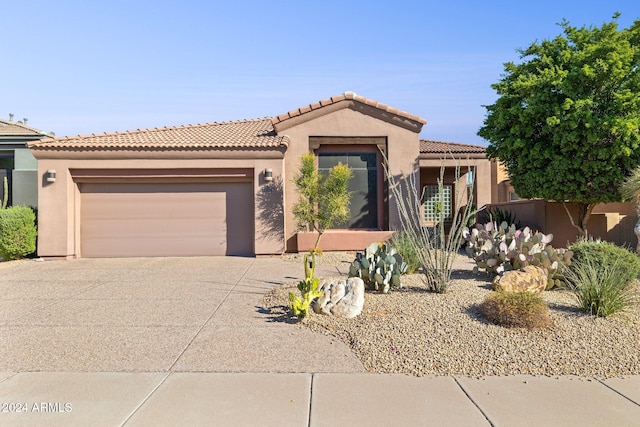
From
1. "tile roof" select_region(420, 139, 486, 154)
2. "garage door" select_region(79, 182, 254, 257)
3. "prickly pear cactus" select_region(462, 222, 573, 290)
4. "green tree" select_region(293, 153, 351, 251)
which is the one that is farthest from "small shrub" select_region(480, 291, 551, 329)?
"tile roof" select_region(420, 139, 486, 154)

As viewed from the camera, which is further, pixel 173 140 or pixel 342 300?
pixel 173 140

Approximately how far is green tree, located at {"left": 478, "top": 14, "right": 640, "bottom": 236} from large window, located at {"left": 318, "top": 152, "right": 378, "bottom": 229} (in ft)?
14.2

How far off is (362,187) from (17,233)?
442 inches

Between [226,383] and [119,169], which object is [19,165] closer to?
[119,169]

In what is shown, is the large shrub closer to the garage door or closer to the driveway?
the garage door

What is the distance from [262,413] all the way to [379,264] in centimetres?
407

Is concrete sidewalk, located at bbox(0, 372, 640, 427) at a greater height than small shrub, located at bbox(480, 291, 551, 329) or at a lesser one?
lesser

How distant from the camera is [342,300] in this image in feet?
21.2

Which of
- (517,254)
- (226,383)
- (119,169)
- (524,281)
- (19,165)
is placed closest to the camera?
(226,383)

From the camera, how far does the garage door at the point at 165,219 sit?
46.2 feet

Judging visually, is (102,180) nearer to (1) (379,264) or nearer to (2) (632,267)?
(1) (379,264)

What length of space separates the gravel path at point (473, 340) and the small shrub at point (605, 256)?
4.61ft

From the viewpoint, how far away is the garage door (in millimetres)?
14086

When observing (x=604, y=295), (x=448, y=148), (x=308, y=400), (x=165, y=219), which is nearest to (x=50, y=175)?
(x=165, y=219)
